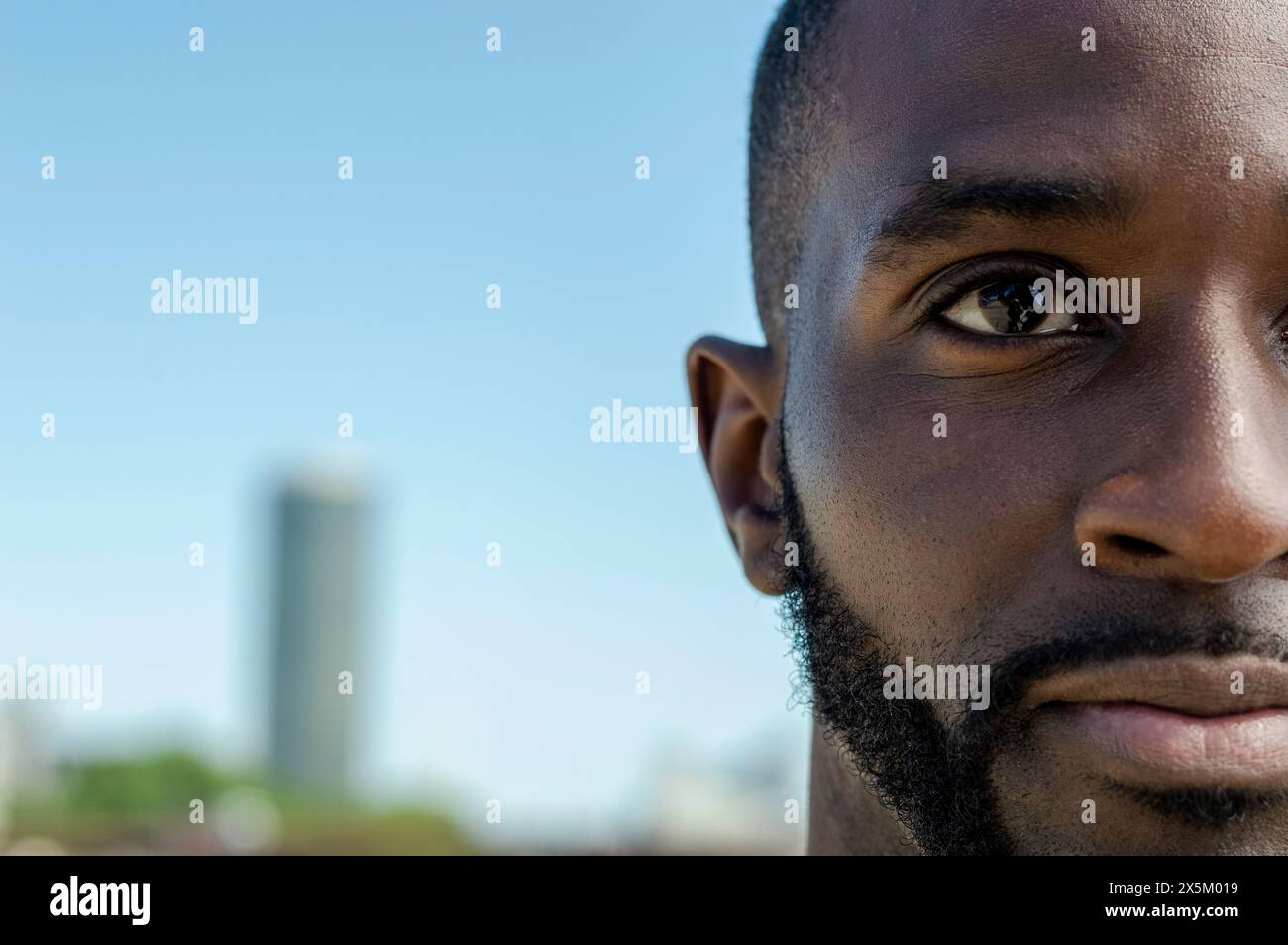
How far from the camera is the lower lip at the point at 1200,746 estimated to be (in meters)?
3.02

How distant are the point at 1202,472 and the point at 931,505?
27.2 inches

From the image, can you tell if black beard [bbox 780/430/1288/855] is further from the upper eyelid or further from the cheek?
the upper eyelid

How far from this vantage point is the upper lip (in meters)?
2.98

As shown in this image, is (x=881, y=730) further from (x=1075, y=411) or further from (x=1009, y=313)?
(x=1009, y=313)

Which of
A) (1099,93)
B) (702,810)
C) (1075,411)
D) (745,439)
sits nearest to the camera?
(1075,411)

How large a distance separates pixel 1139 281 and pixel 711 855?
5.78 ft

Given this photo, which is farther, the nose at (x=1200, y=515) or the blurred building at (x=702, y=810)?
the blurred building at (x=702, y=810)

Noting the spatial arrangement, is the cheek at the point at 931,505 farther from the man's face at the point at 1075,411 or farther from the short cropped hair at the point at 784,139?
the short cropped hair at the point at 784,139

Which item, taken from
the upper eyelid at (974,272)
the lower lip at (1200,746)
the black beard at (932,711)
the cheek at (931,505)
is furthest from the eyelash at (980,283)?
the lower lip at (1200,746)

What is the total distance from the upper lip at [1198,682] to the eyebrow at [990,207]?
1037 mm

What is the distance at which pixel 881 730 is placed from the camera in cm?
380

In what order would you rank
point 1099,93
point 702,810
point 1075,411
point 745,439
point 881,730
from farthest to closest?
point 702,810 < point 745,439 < point 881,730 < point 1099,93 < point 1075,411

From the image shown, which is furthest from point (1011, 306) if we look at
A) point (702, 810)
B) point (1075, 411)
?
point (702, 810)
